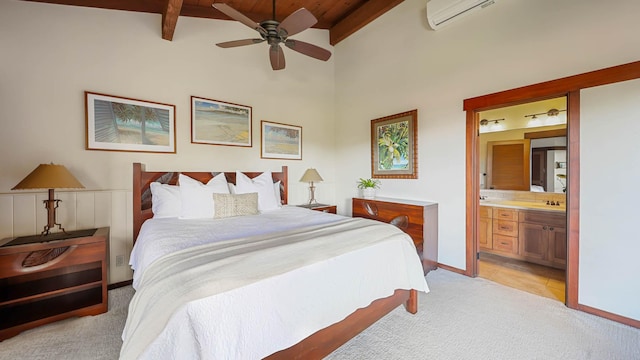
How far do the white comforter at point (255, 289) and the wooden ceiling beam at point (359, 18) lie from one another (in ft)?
11.4

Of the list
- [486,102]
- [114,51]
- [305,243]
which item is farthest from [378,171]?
[114,51]

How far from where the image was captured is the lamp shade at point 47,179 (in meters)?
2.11

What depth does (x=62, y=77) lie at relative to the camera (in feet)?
8.48

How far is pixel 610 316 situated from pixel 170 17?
506 cm

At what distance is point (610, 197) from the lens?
2104 millimetres

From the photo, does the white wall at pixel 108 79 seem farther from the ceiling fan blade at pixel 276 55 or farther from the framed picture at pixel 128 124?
the ceiling fan blade at pixel 276 55

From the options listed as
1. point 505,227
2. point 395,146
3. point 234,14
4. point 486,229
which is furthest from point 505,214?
point 234,14

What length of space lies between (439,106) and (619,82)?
1.52 metres

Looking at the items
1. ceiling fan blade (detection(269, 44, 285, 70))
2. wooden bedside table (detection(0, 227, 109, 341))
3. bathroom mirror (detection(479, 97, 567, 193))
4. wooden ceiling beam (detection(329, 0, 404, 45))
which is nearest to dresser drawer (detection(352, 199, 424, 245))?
bathroom mirror (detection(479, 97, 567, 193))

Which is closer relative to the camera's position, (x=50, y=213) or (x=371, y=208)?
(x=50, y=213)

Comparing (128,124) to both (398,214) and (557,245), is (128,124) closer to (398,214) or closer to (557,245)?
(398,214)

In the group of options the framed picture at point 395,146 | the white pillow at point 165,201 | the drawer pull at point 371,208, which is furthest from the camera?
the drawer pull at point 371,208

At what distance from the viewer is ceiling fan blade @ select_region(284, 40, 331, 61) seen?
8.10 ft

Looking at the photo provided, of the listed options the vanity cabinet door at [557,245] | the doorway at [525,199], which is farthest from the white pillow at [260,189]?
the vanity cabinet door at [557,245]
